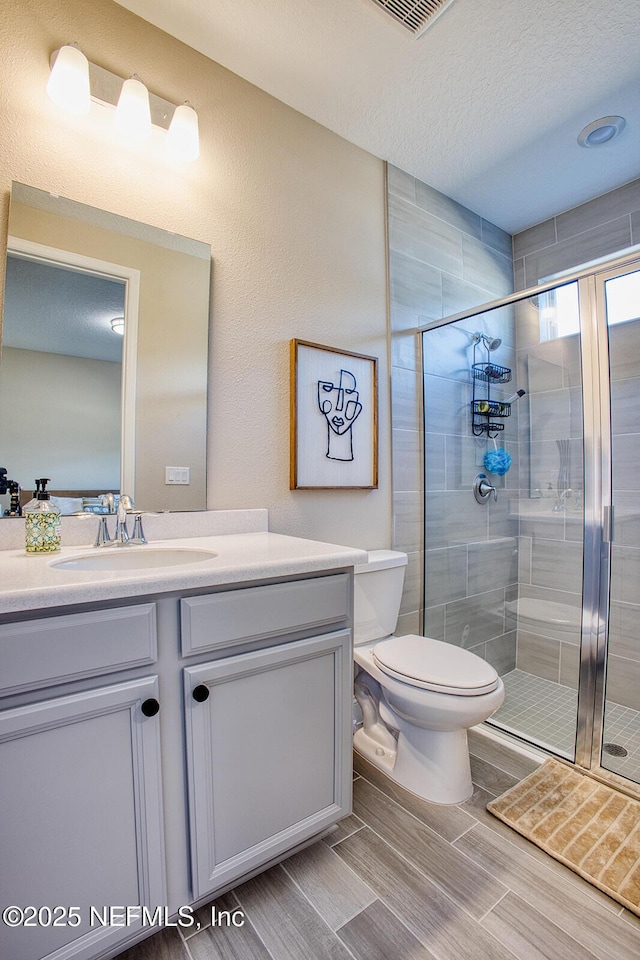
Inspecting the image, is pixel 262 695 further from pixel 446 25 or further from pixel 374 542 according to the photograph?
pixel 446 25

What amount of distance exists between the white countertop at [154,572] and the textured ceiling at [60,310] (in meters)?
0.58

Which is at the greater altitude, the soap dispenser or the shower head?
the shower head

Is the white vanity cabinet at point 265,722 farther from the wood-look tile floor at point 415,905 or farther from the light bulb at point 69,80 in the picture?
the light bulb at point 69,80

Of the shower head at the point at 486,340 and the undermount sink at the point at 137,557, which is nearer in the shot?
the undermount sink at the point at 137,557

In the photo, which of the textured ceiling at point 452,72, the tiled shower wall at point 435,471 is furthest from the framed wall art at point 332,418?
the textured ceiling at point 452,72

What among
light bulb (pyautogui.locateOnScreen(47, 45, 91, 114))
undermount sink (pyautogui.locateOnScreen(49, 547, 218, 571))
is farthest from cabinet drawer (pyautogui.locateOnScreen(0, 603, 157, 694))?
light bulb (pyautogui.locateOnScreen(47, 45, 91, 114))

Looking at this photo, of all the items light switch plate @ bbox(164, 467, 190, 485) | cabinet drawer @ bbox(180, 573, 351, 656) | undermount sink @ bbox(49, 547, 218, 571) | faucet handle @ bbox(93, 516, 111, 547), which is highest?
light switch plate @ bbox(164, 467, 190, 485)

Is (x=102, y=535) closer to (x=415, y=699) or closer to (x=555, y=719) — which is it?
(x=415, y=699)

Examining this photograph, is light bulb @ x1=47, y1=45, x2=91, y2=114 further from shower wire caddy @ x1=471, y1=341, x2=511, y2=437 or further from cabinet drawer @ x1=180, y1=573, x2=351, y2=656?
shower wire caddy @ x1=471, y1=341, x2=511, y2=437

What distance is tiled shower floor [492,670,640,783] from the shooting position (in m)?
1.69

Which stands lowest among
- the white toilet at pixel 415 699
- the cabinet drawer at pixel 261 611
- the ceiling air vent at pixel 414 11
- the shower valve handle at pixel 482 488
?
the white toilet at pixel 415 699

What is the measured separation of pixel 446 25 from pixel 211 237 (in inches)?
40.2

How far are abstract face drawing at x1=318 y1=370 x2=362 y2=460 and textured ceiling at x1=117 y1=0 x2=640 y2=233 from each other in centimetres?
104

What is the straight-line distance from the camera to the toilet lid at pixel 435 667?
1.40 meters
